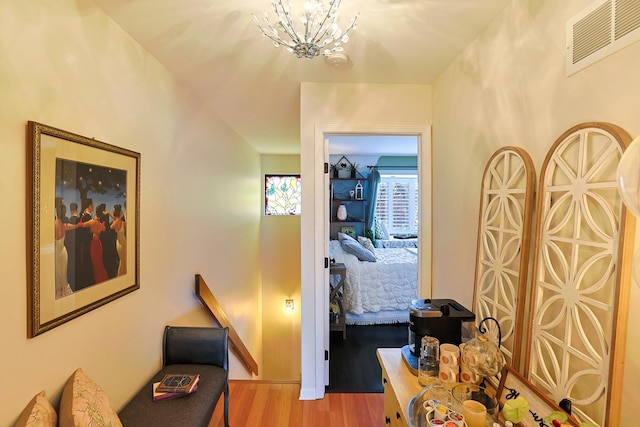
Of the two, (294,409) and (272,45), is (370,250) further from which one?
(272,45)

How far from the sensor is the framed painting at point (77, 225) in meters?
1.10

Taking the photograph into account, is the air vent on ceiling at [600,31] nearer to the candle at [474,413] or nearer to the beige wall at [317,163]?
the candle at [474,413]

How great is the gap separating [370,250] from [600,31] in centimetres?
371

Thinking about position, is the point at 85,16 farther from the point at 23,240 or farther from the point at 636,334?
the point at 636,334

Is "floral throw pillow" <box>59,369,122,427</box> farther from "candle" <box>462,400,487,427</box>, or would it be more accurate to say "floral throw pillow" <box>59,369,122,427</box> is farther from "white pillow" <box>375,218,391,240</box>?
"white pillow" <box>375,218,391,240</box>

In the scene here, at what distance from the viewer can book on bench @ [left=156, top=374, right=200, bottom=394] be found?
1.64 meters

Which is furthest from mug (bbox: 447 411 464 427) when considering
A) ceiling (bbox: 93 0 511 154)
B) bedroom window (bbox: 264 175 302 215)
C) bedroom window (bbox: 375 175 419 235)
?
bedroom window (bbox: 375 175 419 235)

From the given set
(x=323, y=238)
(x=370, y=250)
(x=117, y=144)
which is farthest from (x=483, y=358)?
(x=370, y=250)

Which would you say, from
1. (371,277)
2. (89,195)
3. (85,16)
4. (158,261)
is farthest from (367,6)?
(371,277)

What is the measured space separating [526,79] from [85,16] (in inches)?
75.7

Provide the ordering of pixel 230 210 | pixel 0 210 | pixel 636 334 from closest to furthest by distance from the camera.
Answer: pixel 636 334 → pixel 0 210 → pixel 230 210

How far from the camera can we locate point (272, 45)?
1699 mm

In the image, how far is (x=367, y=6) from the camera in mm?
1375

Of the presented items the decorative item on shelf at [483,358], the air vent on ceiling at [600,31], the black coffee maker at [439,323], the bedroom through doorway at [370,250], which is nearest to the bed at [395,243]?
the bedroom through doorway at [370,250]
